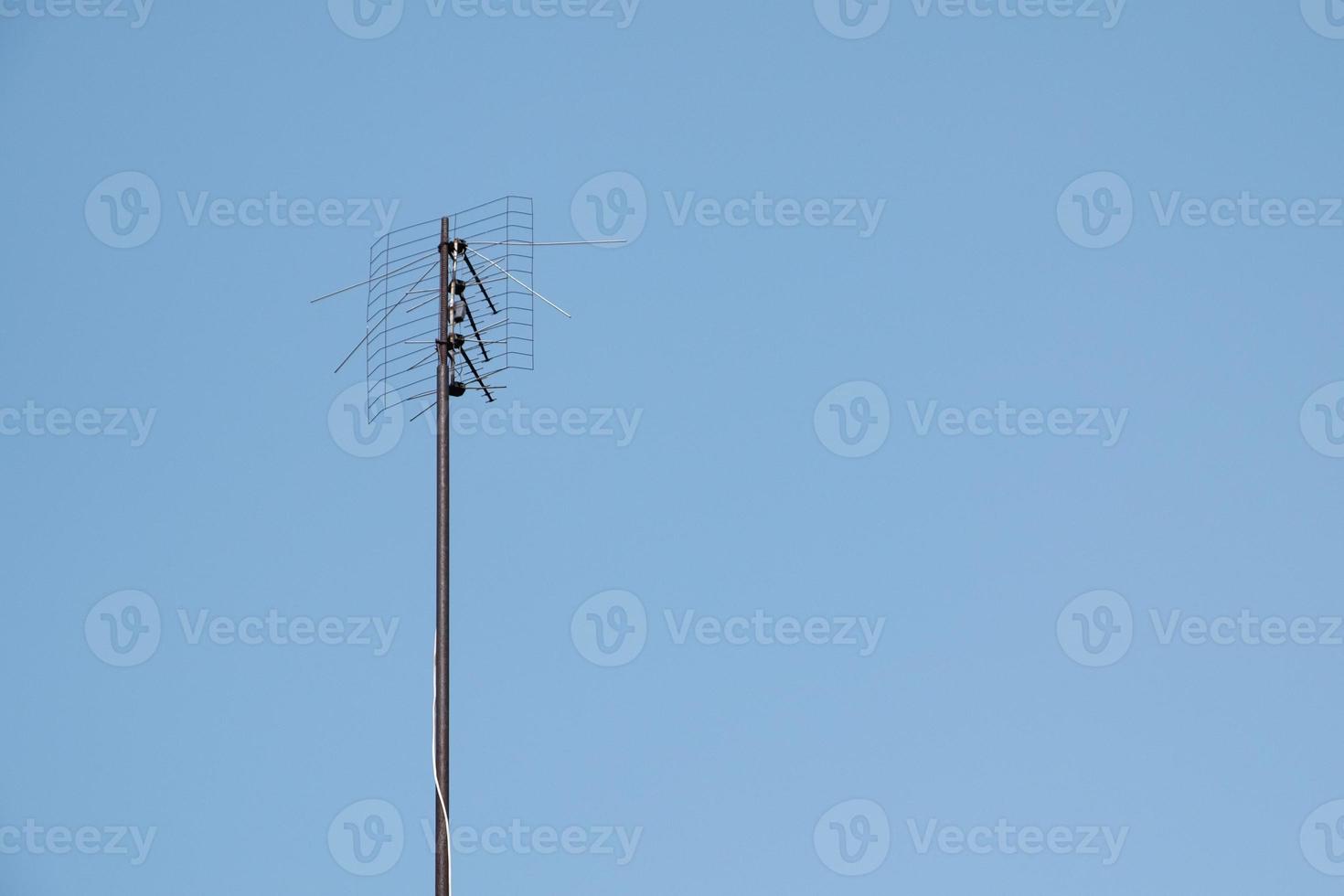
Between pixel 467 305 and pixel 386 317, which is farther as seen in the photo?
pixel 386 317

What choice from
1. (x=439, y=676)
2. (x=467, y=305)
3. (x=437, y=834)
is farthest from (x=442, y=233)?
(x=437, y=834)

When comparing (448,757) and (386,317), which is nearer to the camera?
(448,757)

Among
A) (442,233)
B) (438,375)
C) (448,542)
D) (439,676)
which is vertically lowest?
(439,676)

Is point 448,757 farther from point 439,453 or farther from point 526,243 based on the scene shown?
point 526,243

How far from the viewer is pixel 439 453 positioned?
7.29 m

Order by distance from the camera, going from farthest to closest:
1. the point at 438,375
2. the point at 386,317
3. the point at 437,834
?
1. the point at 386,317
2. the point at 438,375
3. the point at 437,834

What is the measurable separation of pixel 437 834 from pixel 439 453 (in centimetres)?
149

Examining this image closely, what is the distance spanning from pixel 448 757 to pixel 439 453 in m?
1.20

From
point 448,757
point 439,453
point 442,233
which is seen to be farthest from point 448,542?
point 442,233

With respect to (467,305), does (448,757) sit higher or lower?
lower

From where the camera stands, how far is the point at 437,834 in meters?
7.01

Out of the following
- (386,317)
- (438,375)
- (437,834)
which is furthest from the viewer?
(386,317)

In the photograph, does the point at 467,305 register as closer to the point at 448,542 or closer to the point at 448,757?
the point at 448,542

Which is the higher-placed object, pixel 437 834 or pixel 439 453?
pixel 439 453
